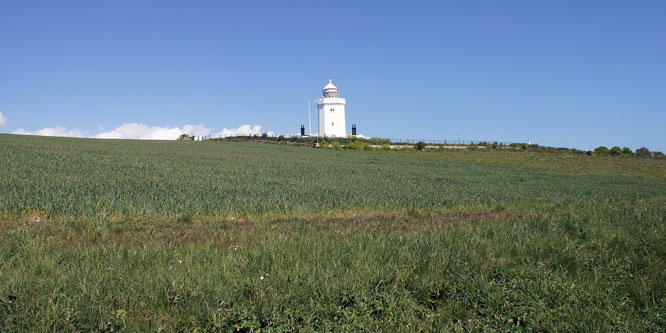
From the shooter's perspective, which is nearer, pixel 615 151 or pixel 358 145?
pixel 615 151

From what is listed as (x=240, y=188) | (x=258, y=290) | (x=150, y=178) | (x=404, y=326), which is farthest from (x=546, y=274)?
(x=150, y=178)

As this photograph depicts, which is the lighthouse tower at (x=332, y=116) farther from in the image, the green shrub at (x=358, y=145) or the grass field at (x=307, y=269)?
the grass field at (x=307, y=269)

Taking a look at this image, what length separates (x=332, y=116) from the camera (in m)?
95.3

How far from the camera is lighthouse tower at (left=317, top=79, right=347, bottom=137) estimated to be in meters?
95.0

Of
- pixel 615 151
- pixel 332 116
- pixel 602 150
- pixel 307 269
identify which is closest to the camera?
pixel 307 269

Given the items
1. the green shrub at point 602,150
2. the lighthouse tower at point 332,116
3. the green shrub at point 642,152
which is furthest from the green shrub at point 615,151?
the lighthouse tower at point 332,116

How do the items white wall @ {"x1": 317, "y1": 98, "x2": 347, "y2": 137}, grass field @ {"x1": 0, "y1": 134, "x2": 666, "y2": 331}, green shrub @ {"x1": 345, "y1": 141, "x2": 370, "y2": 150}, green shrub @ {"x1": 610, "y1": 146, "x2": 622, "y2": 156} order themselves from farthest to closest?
white wall @ {"x1": 317, "y1": 98, "x2": 347, "y2": 137}
green shrub @ {"x1": 345, "y1": 141, "x2": 370, "y2": 150}
green shrub @ {"x1": 610, "y1": 146, "x2": 622, "y2": 156}
grass field @ {"x1": 0, "y1": 134, "x2": 666, "y2": 331}

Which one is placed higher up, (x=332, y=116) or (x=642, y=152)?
(x=332, y=116)

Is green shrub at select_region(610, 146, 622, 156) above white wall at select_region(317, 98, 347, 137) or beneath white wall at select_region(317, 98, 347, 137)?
beneath

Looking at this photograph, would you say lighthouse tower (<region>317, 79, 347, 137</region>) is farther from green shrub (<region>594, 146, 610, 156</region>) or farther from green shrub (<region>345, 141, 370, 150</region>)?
green shrub (<region>594, 146, 610, 156</region>)

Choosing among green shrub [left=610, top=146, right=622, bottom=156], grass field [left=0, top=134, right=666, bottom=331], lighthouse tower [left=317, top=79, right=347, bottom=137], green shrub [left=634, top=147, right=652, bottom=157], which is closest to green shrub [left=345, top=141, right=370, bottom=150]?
lighthouse tower [left=317, top=79, right=347, bottom=137]

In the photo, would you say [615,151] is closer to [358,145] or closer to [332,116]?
[358,145]

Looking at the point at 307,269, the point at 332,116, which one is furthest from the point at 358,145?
the point at 307,269

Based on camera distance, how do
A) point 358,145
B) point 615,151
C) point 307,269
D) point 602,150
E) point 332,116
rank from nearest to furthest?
1. point 307,269
2. point 615,151
3. point 358,145
4. point 602,150
5. point 332,116
